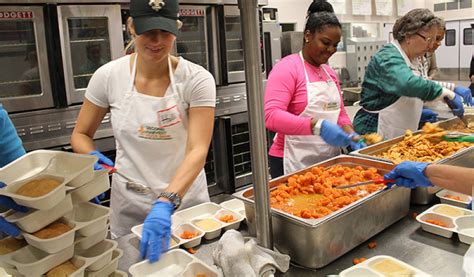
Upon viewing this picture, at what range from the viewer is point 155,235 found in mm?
1271

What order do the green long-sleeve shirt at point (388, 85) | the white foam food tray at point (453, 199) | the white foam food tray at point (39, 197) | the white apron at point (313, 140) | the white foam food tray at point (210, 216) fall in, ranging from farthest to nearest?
1. the green long-sleeve shirt at point (388, 85)
2. the white apron at point (313, 140)
3. the white foam food tray at point (453, 199)
4. the white foam food tray at point (210, 216)
5. the white foam food tray at point (39, 197)

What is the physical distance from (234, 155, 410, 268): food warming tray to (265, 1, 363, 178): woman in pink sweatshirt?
669 mm

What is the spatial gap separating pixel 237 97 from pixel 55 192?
273 centimetres

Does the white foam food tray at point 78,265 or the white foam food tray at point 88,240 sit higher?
the white foam food tray at point 88,240

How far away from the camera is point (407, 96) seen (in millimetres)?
2615

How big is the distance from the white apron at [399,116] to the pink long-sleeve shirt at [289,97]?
607 millimetres

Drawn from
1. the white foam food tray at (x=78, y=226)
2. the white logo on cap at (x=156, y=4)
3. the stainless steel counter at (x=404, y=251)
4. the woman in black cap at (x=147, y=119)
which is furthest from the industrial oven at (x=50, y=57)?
the white foam food tray at (x=78, y=226)

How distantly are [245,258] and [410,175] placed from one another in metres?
0.68

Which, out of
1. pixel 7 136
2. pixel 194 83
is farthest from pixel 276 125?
pixel 7 136

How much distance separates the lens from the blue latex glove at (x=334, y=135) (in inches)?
80.1

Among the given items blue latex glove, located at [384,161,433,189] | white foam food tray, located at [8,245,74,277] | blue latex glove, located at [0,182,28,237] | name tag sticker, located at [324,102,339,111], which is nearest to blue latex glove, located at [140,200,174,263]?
white foam food tray, located at [8,245,74,277]

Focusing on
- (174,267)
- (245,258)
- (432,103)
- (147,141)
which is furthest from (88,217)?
(432,103)

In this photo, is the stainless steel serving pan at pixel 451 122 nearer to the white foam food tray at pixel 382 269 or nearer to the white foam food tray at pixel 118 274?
the white foam food tray at pixel 382 269

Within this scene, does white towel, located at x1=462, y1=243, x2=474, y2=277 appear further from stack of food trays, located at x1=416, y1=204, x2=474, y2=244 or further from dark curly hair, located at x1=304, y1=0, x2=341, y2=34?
dark curly hair, located at x1=304, y1=0, x2=341, y2=34
